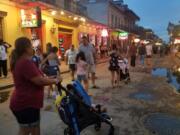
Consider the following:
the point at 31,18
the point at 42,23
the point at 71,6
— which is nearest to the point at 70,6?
the point at 71,6

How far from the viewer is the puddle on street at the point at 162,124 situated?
4703mm

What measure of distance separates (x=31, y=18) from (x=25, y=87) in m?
12.0

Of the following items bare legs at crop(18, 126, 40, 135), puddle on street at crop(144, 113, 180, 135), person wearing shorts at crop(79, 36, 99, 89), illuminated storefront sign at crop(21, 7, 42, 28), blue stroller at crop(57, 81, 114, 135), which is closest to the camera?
bare legs at crop(18, 126, 40, 135)

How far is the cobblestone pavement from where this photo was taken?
475 cm

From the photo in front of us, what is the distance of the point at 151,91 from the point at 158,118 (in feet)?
10.0

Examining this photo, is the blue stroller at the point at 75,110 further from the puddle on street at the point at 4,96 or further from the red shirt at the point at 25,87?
the puddle on street at the point at 4,96

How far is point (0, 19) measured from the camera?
513 inches

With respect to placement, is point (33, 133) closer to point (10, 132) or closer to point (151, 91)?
point (10, 132)

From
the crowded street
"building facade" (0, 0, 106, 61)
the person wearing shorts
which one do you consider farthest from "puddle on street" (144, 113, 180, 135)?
"building facade" (0, 0, 106, 61)

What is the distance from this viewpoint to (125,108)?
6.20 m

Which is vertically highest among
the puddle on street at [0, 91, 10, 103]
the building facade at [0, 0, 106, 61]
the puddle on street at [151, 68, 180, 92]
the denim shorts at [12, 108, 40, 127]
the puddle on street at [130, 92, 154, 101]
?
the building facade at [0, 0, 106, 61]

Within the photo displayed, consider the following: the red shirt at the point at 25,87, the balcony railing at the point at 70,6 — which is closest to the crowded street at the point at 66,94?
the red shirt at the point at 25,87

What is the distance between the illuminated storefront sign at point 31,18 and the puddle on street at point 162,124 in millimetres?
10266

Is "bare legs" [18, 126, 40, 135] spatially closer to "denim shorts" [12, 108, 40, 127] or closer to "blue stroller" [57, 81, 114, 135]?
"denim shorts" [12, 108, 40, 127]
